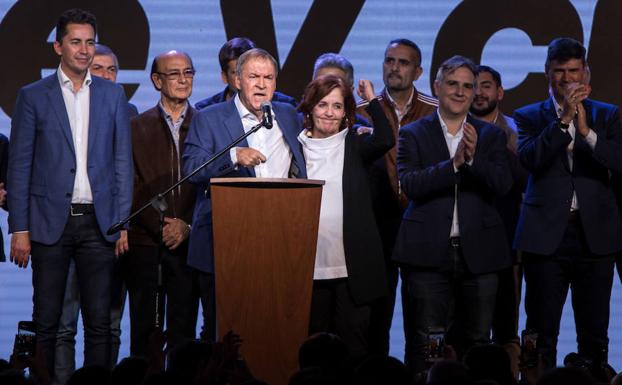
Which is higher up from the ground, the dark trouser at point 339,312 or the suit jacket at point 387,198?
the suit jacket at point 387,198

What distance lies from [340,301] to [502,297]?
1.27m

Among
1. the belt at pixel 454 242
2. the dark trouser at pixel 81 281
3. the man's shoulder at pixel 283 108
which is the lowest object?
the dark trouser at pixel 81 281

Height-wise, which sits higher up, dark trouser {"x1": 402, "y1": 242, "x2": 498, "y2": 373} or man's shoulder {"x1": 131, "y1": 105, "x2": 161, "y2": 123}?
man's shoulder {"x1": 131, "y1": 105, "x2": 161, "y2": 123}

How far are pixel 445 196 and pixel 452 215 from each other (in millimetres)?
86

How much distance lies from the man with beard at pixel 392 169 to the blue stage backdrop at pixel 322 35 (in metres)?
0.78

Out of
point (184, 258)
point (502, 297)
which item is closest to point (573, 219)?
point (502, 297)

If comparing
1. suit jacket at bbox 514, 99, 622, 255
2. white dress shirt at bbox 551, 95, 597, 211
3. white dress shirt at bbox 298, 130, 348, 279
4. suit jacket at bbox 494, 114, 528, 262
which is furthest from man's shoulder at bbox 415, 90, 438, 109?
white dress shirt at bbox 298, 130, 348, 279

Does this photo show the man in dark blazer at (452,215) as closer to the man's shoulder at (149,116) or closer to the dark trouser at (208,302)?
the dark trouser at (208,302)

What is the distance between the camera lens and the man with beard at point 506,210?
5.43 metres

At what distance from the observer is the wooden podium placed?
3.94 meters

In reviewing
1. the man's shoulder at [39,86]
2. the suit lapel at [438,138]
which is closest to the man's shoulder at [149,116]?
the man's shoulder at [39,86]

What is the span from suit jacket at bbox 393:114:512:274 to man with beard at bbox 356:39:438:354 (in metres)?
0.56

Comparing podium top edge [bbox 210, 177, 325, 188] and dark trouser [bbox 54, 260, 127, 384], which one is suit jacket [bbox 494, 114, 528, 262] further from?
dark trouser [bbox 54, 260, 127, 384]

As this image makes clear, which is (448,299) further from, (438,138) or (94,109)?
(94,109)
